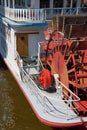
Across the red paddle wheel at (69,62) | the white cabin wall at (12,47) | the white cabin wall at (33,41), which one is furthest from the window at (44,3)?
the red paddle wheel at (69,62)

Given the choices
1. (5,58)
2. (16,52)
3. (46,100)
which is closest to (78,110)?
(46,100)

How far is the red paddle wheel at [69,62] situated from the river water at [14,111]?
1638mm

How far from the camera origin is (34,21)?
12523 millimetres

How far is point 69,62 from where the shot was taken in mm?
11445

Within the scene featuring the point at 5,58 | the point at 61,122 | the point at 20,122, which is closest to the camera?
the point at 61,122

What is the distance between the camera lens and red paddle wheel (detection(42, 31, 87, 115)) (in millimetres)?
9969

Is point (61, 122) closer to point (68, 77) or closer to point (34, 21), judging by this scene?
point (68, 77)

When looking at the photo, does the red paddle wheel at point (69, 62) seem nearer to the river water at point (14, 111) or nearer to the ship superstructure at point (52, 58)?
the ship superstructure at point (52, 58)

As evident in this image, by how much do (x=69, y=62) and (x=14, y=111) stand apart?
2.75 metres

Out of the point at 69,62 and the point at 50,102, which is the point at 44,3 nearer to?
the point at 69,62

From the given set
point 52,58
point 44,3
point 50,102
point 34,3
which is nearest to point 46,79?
point 50,102

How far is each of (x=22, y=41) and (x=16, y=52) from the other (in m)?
0.72

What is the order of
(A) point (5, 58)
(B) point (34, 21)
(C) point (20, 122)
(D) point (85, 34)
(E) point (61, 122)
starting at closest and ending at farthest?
(E) point (61, 122)
(C) point (20, 122)
(D) point (85, 34)
(B) point (34, 21)
(A) point (5, 58)

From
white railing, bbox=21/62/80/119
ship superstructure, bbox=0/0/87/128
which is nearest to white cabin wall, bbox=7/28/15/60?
ship superstructure, bbox=0/0/87/128
